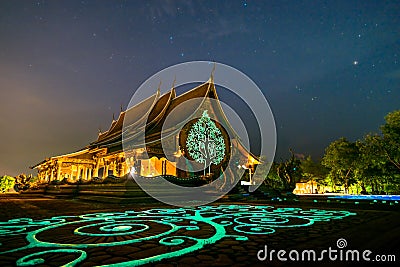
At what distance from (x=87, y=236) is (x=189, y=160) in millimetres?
14016

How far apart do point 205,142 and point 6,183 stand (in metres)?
25.4

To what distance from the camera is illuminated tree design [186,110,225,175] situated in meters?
17.0

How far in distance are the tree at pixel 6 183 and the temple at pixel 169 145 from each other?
9890 millimetres

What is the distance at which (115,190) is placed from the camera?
10.4m

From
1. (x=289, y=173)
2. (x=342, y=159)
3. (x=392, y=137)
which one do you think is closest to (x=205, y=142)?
(x=289, y=173)

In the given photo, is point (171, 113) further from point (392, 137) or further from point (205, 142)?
point (392, 137)

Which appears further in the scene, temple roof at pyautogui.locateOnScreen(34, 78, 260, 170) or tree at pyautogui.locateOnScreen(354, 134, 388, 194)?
tree at pyautogui.locateOnScreen(354, 134, 388, 194)

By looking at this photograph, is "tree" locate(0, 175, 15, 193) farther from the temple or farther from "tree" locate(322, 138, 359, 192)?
"tree" locate(322, 138, 359, 192)

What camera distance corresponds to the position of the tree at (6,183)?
2731 centimetres

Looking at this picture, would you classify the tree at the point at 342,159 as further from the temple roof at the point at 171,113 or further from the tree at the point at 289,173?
the tree at the point at 289,173

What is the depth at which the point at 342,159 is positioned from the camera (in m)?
24.0

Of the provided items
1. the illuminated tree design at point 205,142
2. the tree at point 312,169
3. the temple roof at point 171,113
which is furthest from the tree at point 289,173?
the tree at point 312,169

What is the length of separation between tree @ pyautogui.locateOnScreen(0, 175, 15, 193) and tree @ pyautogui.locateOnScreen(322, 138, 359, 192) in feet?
117

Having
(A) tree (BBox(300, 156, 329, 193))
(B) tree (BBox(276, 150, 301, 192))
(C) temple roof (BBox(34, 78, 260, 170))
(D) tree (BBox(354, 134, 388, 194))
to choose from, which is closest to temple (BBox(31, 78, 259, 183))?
(C) temple roof (BBox(34, 78, 260, 170))
